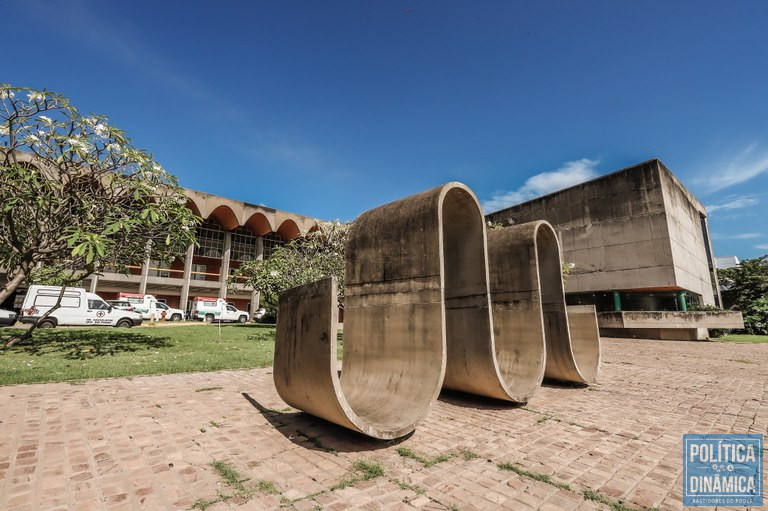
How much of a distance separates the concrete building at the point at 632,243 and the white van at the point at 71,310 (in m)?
27.1

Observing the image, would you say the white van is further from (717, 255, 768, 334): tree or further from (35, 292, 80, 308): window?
(717, 255, 768, 334): tree

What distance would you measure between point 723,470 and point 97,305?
27782 mm

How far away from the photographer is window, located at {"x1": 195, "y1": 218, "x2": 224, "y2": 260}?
139 feet

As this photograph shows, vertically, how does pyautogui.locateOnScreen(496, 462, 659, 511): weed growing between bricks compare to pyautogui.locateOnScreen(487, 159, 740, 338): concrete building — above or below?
below

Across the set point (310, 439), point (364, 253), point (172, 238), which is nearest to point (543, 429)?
point (310, 439)

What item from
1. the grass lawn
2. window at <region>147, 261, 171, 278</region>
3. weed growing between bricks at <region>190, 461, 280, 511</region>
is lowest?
weed growing between bricks at <region>190, 461, 280, 511</region>

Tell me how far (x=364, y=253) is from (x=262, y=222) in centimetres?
4061

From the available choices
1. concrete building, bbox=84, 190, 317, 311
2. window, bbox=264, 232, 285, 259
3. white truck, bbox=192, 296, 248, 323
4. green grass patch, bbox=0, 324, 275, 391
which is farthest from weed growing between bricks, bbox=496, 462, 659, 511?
window, bbox=264, 232, 285, 259

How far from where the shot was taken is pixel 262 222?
43188mm

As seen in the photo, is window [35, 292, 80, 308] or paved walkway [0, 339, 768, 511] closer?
paved walkway [0, 339, 768, 511]

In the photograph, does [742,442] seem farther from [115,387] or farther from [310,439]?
[115,387]

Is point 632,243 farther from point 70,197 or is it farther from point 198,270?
point 198,270

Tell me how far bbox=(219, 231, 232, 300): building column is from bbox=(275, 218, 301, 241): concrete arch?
6020 millimetres

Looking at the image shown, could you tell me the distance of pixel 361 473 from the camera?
325 centimetres
